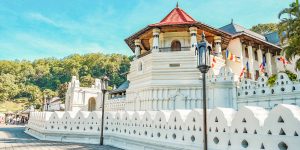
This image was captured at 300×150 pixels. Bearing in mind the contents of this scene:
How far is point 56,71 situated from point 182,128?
113 m

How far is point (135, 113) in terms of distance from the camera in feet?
34.0

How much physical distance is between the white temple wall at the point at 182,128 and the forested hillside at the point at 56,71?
7539 cm

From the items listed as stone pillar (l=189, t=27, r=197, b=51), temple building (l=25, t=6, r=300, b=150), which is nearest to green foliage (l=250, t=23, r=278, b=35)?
temple building (l=25, t=6, r=300, b=150)

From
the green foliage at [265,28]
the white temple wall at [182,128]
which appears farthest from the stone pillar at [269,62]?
the white temple wall at [182,128]

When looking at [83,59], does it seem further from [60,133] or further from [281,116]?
[281,116]

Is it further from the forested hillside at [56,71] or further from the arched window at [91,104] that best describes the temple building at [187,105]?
the forested hillside at [56,71]

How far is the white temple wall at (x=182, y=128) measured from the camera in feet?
15.4

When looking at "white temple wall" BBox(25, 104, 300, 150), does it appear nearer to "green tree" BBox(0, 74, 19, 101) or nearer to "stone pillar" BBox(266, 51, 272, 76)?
"stone pillar" BBox(266, 51, 272, 76)

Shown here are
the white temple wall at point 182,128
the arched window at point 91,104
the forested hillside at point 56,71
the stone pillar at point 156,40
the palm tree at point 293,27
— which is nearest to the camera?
the white temple wall at point 182,128

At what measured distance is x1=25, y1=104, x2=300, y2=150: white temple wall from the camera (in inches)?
185

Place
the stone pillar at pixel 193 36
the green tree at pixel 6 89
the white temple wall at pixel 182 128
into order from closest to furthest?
the white temple wall at pixel 182 128, the stone pillar at pixel 193 36, the green tree at pixel 6 89

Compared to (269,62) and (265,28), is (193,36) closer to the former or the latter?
(269,62)

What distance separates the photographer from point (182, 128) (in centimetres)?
746

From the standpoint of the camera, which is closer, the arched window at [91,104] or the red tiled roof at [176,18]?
the red tiled roof at [176,18]
